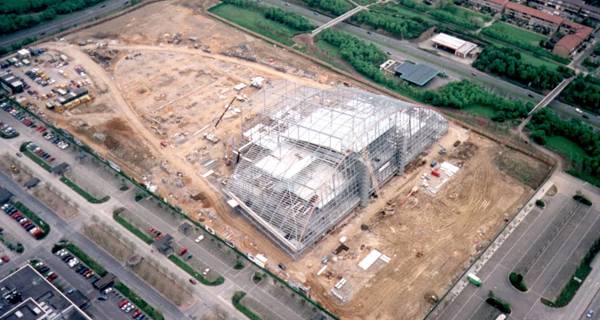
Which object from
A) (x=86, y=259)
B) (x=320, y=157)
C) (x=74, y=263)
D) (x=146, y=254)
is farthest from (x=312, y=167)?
(x=74, y=263)

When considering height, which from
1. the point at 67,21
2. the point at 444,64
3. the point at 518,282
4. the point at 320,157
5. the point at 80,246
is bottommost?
the point at 80,246

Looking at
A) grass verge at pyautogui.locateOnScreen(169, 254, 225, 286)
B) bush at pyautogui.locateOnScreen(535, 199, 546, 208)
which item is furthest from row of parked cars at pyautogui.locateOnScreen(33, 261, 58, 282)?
bush at pyautogui.locateOnScreen(535, 199, 546, 208)

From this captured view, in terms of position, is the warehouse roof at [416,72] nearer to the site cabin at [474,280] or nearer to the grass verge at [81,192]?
the site cabin at [474,280]

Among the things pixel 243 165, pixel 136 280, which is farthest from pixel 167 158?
pixel 136 280

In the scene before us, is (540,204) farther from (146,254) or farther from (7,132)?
(7,132)

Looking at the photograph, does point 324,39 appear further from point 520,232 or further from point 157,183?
point 520,232

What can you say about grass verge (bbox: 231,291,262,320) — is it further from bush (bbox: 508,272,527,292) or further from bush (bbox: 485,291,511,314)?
bush (bbox: 508,272,527,292)

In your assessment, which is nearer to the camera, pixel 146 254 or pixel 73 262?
pixel 73 262
